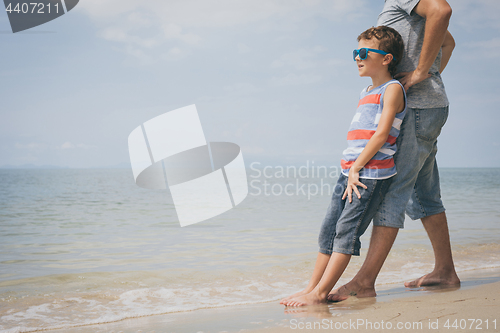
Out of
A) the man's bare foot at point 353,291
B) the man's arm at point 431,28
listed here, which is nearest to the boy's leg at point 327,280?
the man's bare foot at point 353,291

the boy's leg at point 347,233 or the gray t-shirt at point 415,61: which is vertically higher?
the gray t-shirt at point 415,61

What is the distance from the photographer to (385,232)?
194 cm

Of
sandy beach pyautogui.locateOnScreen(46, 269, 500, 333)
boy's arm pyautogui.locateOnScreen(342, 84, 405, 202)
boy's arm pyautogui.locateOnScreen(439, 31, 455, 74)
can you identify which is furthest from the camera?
boy's arm pyautogui.locateOnScreen(439, 31, 455, 74)

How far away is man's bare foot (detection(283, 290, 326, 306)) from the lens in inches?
73.7

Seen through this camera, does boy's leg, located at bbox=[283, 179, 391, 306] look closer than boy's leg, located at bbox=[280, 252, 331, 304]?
Yes

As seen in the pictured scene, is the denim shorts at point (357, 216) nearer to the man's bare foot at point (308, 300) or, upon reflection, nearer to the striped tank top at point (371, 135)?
the striped tank top at point (371, 135)

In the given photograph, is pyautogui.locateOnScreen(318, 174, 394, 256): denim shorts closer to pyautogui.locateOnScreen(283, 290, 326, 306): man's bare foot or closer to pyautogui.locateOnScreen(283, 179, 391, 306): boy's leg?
pyautogui.locateOnScreen(283, 179, 391, 306): boy's leg

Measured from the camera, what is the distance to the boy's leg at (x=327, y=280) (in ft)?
6.13

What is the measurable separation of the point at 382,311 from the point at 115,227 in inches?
205

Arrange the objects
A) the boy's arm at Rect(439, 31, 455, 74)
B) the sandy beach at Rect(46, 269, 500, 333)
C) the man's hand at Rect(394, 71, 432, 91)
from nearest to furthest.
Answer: the sandy beach at Rect(46, 269, 500, 333), the man's hand at Rect(394, 71, 432, 91), the boy's arm at Rect(439, 31, 455, 74)

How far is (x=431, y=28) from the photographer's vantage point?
184 centimetres

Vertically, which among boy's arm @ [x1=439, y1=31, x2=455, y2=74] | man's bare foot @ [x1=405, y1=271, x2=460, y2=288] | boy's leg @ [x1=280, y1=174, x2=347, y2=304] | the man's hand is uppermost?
boy's arm @ [x1=439, y1=31, x2=455, y2=74]

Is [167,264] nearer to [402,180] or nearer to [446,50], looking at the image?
[402,180]

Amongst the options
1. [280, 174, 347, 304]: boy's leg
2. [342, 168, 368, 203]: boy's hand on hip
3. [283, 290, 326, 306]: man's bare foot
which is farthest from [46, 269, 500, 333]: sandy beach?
[342, 168, 368, 203]: boy's hand on hip
